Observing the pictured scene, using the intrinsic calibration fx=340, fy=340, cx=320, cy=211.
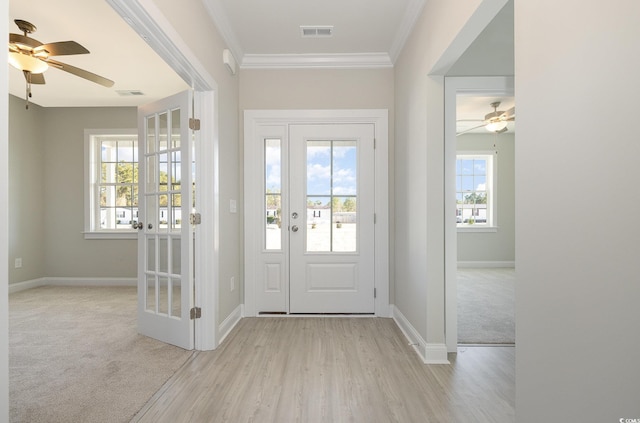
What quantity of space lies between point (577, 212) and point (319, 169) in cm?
281

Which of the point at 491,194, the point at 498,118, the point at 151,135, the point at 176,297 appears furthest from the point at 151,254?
the point at 491,194

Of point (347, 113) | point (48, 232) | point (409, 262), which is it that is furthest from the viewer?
point (48, 232)

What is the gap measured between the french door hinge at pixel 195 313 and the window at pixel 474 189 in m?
5.85

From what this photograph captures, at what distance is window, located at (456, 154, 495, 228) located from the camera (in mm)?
7098

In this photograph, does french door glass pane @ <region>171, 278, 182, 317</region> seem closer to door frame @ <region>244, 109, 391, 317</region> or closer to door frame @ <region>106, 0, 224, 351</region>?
door frame @ <region>106, 0, 224, 351</region>

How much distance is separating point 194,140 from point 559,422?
9.03 ft

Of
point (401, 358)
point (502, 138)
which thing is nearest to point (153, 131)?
point (401, 358)

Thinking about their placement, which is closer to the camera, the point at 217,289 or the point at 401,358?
the point at 401,358

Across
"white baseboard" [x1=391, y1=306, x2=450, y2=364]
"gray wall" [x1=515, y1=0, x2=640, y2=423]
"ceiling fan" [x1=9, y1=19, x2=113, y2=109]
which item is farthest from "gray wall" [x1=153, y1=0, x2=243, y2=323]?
"gray wall" [x1=515, y1=0, x2=640, y2=423]

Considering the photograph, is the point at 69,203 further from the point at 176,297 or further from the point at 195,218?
the point at 195,218

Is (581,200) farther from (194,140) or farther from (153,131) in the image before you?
(153,131)

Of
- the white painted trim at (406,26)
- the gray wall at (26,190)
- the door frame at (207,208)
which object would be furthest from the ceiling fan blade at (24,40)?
the white painted trim at (406,26)

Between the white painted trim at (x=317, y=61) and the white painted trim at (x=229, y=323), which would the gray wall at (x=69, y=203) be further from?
the white painted trim at (x=317, y=61)

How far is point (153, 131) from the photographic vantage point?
120 inches
